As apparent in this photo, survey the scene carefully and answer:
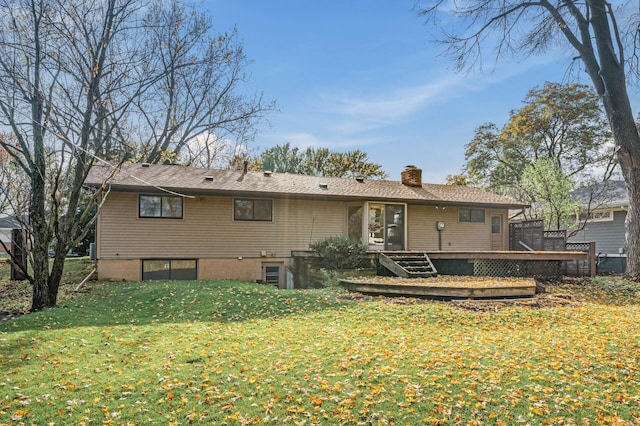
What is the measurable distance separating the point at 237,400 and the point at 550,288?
10444mm

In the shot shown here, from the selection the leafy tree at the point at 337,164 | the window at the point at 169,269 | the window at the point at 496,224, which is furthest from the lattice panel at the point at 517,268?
the leafy tree at the point at 337,164

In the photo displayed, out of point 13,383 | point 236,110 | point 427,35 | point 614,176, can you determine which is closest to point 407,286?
point 13,383

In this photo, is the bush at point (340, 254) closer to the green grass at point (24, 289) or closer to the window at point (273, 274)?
the window at point (273, 274)

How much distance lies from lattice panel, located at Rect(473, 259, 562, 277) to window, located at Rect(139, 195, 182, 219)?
33.2 feet

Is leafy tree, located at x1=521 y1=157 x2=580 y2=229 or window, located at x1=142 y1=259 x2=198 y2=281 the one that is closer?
window, located at x1=142 y1=259 x2=198 y2=281

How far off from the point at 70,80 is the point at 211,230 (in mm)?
5946

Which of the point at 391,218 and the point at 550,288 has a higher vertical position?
the point at 391,218

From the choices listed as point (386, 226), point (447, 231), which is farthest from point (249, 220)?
point (447, 231)

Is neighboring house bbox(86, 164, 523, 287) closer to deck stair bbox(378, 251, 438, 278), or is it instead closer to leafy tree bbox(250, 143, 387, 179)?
deck stair bbox(378, 251, 438, 278)

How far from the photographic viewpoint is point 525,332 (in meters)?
6.74

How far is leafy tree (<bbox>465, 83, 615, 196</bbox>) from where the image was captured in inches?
1046

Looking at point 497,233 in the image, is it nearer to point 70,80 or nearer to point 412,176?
point 412,176

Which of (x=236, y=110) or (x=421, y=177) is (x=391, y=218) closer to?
(x=421, y=177)

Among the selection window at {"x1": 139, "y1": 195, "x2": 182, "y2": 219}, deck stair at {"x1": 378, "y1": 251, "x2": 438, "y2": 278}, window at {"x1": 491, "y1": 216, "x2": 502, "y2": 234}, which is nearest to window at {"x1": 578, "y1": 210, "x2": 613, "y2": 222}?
window at {"x1": 491, "y1": 216, "x2": 502, "y2": 234}
